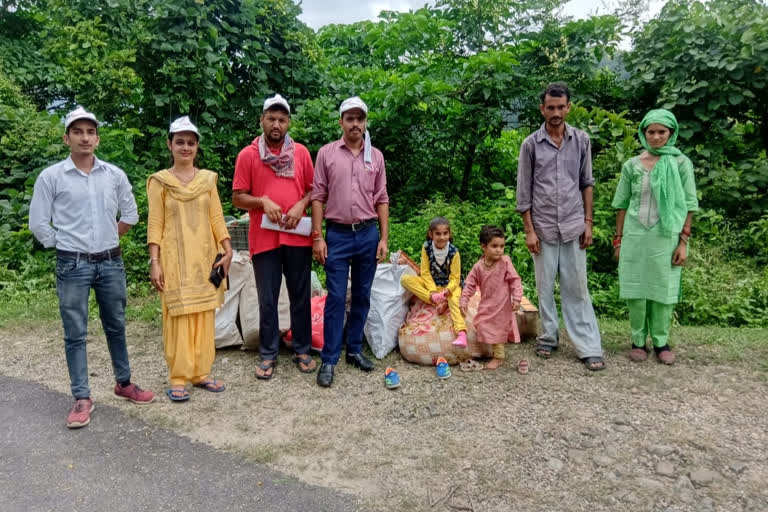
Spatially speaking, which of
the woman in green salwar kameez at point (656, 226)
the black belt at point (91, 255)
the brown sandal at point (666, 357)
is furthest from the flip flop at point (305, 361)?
the brown sandal at point (666, 357)

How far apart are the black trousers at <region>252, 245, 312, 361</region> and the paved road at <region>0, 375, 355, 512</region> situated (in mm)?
1097

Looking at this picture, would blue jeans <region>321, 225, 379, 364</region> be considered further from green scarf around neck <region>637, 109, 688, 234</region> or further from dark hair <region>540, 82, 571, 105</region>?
green scarf around neck <region>637, 109, 688, 234</region>

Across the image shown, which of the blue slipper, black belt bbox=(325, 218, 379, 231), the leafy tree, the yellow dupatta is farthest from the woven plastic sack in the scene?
the leafy tree

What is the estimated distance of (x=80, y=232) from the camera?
334 cm

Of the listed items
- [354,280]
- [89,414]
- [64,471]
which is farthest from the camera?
[354,280]

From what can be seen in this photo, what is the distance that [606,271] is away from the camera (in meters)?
6.11

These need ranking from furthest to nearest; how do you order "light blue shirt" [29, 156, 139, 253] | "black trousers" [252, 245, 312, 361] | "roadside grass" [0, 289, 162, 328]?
"roadside grass" [0, 289, 162, 328]
"black trousers" [252, 245, 312, 361]
"light blue shirt" [29, 156, 139, 253]

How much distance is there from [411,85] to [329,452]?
16.2 ft

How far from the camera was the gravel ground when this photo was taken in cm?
266

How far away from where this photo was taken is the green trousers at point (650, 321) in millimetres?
4148

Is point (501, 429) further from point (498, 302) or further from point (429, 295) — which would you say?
point (429, 295)

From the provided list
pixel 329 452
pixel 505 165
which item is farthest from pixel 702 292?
pixel 329 452

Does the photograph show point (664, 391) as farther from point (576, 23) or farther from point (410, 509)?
point (576, 23)

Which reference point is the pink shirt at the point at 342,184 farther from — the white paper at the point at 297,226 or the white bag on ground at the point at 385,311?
the white bag on ground at the point at 385,311
